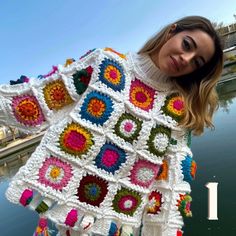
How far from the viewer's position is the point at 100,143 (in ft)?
3.92

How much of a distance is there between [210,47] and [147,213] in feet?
2.20

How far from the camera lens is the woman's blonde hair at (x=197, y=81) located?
1322mm

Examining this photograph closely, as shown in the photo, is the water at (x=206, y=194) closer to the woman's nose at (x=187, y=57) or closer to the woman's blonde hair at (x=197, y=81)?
the woman's blonde hair at (x=197, y=81)

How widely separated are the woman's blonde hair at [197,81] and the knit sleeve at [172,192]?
7 cm

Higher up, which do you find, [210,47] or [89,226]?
[210,47]

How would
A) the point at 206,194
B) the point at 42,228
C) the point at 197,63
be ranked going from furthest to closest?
the point at 206,194, the point at 197,63, the point at 42,228

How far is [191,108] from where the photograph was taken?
1336 millimetres

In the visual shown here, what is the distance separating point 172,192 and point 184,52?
517 mm

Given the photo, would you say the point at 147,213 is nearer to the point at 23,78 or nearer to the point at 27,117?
the point at 27,117

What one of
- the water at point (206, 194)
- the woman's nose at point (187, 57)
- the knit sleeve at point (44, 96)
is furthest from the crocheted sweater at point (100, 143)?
the water at point (206, 194)

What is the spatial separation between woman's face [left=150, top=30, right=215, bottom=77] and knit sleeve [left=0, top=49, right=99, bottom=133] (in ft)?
0.82

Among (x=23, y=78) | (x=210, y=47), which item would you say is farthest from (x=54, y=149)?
(x=210, y=47)

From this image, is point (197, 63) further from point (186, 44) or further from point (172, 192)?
point (172, 192)

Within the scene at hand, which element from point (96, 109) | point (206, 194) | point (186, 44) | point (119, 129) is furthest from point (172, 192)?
point (206, 194)
